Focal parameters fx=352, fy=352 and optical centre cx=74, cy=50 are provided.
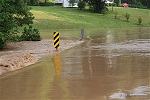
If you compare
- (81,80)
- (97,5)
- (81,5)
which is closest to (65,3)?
(81,5)

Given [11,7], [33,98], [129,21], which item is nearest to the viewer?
Answer: [33,98]

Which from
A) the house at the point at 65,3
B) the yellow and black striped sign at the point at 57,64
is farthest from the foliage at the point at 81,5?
the yellow and black striped sign at the point at 57,64

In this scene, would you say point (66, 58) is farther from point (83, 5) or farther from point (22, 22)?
point (83, 5)

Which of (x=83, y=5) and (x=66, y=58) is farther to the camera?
(x=83, y=5)

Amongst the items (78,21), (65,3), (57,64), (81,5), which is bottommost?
(78,21)

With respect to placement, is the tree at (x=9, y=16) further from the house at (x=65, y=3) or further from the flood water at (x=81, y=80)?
the house at (x=65, y=3)

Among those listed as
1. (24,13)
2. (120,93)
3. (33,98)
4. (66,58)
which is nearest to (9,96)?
(33,98)

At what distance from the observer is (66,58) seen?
16.8 meters

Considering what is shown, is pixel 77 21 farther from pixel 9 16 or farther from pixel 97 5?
pixel 9 16

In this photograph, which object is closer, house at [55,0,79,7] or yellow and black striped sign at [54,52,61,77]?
yellow and black striped sign at [54,52,61,77]

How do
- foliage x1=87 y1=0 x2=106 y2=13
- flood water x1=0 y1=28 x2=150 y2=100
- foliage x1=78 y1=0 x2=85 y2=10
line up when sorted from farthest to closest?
1. foliage x1=78 y1=0 x2=85 y2=10
2. foliage x1=87 y1=0 x2=106 y2=13
3. flood water x1=0 y1=28 x2=150 y2=100

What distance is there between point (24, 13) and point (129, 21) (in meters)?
43.6

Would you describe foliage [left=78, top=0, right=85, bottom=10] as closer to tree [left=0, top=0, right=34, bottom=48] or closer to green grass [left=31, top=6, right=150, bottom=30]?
green grass [left=31, top=6, right=150, bottom=30]

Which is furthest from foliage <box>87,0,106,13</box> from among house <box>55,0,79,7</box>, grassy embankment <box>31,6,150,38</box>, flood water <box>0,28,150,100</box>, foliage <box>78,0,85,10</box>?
flood water <box>0,28,150,100</box>
